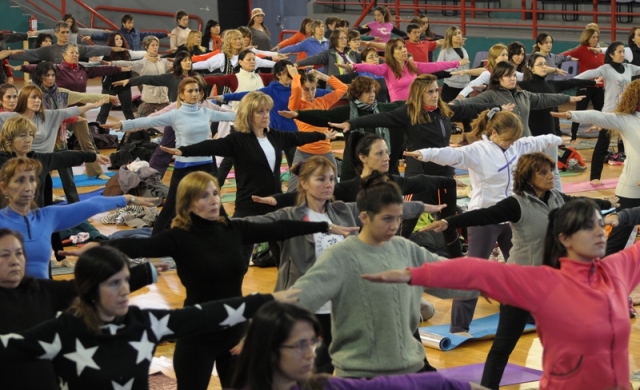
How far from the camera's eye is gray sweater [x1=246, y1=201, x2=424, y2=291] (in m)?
6.13

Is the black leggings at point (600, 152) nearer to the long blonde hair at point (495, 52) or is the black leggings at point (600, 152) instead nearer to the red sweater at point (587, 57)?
the long blonde hair at point (495, 52)

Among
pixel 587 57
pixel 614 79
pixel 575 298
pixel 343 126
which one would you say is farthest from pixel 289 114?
pixel 587 57

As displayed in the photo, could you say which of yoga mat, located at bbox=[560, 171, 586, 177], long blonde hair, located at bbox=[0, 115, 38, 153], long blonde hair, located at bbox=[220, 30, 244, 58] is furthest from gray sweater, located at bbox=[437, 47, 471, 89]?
long blonde hair, located at bbox=[0, 115, 38, 153]

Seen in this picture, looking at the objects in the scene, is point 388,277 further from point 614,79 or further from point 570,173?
point 614,79

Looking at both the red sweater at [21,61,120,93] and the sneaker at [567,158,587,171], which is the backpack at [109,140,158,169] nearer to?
the red sweater at [21,61,120,93]

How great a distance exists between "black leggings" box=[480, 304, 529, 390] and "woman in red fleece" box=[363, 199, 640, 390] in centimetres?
154

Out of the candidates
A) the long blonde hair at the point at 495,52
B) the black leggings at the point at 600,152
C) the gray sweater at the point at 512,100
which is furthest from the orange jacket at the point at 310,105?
the black leggings at the point at 600,152

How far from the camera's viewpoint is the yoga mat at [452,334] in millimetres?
7531

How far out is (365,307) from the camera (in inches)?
191

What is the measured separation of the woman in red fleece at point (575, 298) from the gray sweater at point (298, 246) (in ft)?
5.88

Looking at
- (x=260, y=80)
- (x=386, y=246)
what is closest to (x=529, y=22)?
(x=260, y=80)

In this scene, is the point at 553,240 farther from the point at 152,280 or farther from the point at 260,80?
the point at 260,80

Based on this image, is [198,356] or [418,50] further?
[418,50]

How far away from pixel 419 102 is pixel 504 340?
10.8 ft
